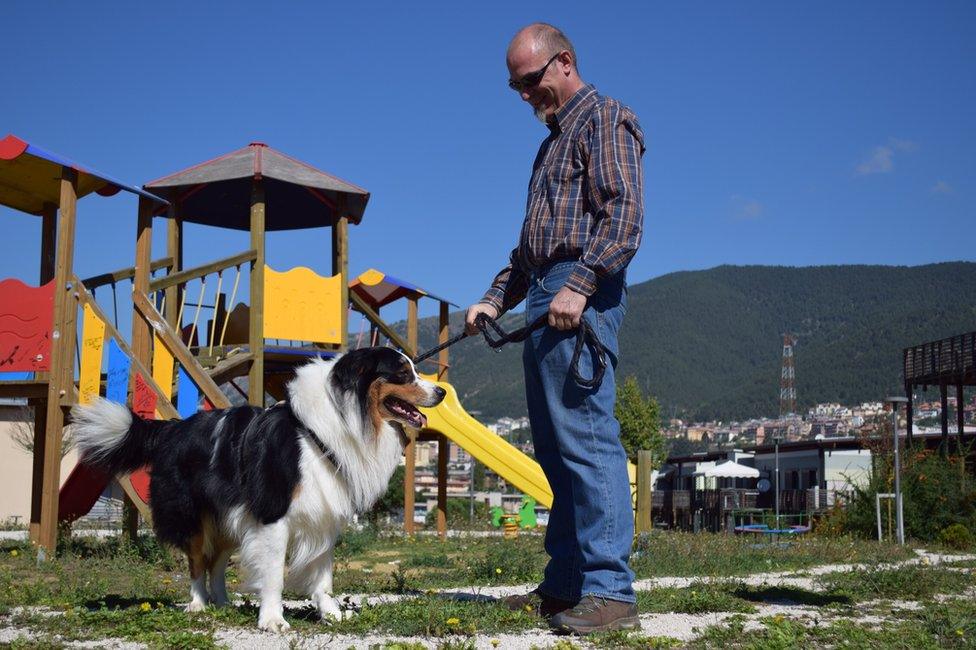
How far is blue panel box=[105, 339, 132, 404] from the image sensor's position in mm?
9562

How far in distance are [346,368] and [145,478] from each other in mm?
5165

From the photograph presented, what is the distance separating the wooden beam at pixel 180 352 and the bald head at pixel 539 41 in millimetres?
5900

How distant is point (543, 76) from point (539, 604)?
2.53 metres

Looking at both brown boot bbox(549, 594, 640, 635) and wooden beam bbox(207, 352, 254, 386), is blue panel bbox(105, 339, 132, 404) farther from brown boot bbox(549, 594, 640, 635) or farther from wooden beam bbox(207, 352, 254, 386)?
brown boot bbox(549, 594, 640, 635)

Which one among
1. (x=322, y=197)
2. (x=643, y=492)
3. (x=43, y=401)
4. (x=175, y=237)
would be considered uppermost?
(x=322, y=197)

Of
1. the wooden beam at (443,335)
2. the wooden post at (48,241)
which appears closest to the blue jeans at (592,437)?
the wooden post at (48,241)

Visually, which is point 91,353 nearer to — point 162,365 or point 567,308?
point 162,365

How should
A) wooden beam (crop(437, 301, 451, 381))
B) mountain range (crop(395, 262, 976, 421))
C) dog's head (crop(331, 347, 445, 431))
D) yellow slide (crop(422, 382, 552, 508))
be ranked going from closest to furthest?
dog's head (crop(331, 347, 445, 431)) < yellow slide (crop(422, 382, 552, 508)) < wooden beam (crop(437, 301, 451, 381)) < mountain range (crop(395, 262, 976, 421))

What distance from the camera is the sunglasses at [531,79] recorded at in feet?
15.3

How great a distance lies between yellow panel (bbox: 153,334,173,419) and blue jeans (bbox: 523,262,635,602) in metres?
6.85

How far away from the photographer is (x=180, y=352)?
33.3 ft

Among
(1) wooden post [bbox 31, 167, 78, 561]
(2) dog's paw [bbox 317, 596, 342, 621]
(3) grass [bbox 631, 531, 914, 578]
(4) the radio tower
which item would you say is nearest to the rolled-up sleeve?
(2) dog's paw [bbox 317, 596, 342, 621]

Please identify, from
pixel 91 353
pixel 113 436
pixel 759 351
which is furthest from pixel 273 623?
pixel 759 351

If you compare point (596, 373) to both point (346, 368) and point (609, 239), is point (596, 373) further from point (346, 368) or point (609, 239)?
point (346, 368)
